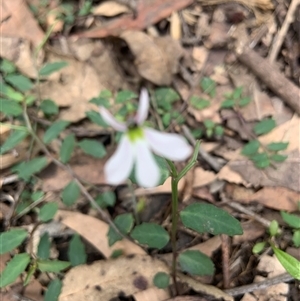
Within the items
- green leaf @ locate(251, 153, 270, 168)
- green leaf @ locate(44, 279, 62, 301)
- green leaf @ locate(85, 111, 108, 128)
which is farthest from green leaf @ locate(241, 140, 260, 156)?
green leaf @ locate(44, 279, 62, 301)

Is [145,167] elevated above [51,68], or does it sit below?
above

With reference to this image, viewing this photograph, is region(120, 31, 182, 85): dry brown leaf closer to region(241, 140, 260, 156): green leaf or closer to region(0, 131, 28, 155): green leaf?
region(241, 140, 260, 156): green leaf

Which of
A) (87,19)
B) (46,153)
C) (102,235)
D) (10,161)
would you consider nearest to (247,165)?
A: (102,235)

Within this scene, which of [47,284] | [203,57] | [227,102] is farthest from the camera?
[203,57]

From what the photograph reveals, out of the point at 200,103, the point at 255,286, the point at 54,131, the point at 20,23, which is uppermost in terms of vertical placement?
the point at 20,23

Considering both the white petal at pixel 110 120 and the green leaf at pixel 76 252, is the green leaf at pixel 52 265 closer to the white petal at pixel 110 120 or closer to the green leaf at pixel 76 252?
the green leaf at pixel 76 252

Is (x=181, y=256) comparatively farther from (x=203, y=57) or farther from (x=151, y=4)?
(x=151, y=4)

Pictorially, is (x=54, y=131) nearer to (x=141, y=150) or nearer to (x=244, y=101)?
(x=244, y=101)

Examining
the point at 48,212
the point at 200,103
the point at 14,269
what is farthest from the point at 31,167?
Result: the point at 200,103
